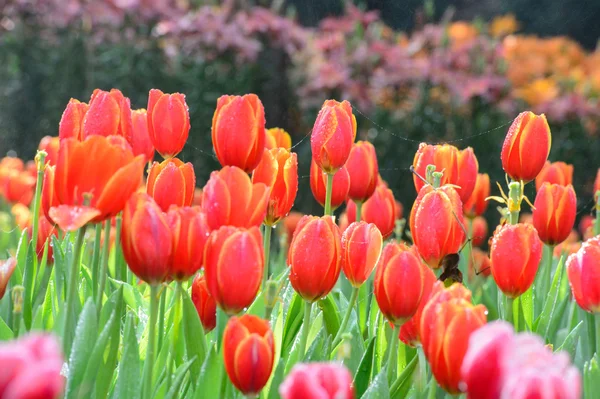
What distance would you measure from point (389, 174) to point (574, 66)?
2.49m

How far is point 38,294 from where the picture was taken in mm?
1717

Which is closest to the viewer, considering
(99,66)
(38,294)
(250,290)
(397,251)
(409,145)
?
(250,290)

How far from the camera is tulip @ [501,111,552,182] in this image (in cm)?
168

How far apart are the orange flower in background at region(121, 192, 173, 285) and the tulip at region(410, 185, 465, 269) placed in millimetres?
471

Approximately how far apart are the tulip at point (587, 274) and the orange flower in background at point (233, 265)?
52cm

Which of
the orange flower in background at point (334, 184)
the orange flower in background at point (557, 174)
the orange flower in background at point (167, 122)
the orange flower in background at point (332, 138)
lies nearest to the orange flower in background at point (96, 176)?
the orange flower in background at point (167, 122)

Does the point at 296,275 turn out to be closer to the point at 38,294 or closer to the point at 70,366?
the point at 70,366

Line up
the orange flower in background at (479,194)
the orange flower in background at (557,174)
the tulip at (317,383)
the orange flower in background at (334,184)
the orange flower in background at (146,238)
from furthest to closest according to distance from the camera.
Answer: the orange flower in background at (479,194) → the orange flower in background at (557,174) → the orange flower in background at (334,184) → the orange flower in background at (146,238) → the tulip at (317,383)

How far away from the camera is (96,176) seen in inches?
40.1

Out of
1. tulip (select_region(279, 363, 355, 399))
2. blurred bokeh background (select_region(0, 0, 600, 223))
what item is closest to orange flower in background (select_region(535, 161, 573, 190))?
tulip (select_region(279, 363, 355, 399))

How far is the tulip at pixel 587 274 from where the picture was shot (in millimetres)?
1302

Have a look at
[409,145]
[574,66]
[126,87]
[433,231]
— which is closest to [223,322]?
[433,231]

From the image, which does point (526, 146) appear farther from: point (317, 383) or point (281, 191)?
point (317, 383)

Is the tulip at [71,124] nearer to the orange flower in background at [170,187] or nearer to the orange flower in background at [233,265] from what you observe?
the orange flower in background at [170,187]
